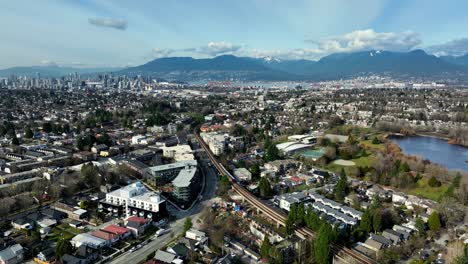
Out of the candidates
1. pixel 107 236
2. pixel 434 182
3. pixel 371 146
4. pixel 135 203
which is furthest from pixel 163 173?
pixel 371 146

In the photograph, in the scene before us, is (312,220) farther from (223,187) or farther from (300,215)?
(223,187)

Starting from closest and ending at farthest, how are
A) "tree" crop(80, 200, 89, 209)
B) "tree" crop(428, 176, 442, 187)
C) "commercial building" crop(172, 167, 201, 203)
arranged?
"tree" crop(80, 200, 89, 209)
"commercial building" crop(172, 167, 201, 203)
"tree" crop(428, 176, 442, 187)

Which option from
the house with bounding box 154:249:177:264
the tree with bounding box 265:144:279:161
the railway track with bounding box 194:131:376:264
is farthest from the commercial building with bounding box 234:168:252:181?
the house with bounding box 154:249:177:264

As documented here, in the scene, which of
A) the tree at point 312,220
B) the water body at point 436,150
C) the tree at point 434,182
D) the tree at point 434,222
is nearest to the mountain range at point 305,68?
the water body at point 436,150

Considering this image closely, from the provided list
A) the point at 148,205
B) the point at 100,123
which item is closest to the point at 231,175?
the point at 148,205

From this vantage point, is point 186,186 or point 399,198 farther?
point 399,198

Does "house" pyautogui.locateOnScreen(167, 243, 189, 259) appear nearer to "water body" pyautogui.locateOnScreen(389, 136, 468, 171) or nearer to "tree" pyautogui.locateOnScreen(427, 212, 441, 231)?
"tree" pyautogui.locateOnScreen(427, 212, 441, 231)
